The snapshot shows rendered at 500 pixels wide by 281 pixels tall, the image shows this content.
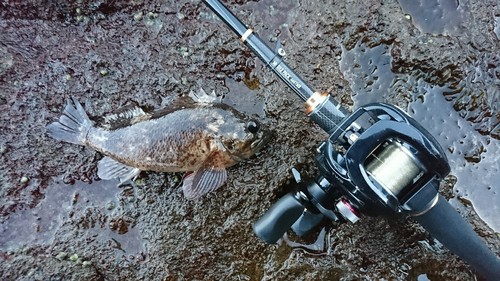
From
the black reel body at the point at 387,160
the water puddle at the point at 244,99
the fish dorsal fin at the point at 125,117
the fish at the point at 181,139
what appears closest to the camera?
the black reel body at the point at 387,160

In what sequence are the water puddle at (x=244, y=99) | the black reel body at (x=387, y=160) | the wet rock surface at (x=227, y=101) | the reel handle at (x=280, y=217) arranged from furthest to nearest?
the water puddle at (x=244, y=99) → the wet rock surface at (x=227, y=101) → the reel handle at (x=280, y=217) → the black reel body at (x=387, y=160)

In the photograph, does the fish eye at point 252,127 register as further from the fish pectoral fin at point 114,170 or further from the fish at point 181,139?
the fish pectoral fin at point 114,170

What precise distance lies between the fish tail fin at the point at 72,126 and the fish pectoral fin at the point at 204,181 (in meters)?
0.87

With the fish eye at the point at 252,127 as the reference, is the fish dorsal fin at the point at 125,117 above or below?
below

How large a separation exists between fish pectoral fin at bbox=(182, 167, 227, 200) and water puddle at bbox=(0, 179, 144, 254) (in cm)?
58

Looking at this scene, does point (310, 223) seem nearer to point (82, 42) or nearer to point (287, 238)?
point (287, 238)

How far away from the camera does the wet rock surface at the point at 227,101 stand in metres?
3.90

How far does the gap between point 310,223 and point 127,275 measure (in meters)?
1.49

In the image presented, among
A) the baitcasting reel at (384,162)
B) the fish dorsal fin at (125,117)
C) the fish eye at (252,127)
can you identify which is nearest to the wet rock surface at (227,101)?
the fish dorsal fin at (125,117)

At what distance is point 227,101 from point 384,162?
61.3 inches

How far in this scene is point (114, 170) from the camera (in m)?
3.87

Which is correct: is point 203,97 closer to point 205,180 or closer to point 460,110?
point 205,180

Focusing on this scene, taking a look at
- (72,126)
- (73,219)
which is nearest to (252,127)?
(72,126)

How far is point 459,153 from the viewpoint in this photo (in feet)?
13.1
